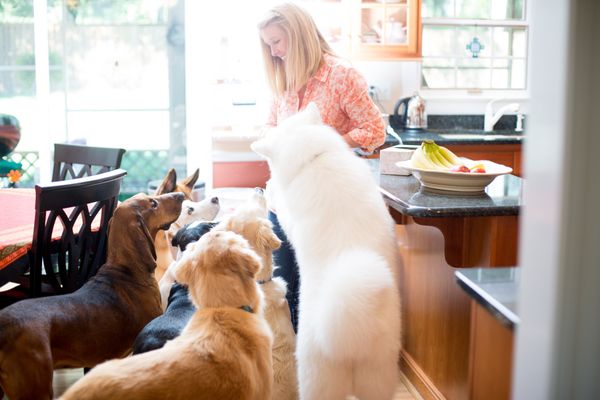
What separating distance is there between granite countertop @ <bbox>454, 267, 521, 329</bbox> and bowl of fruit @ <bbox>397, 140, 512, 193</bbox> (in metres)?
0.85

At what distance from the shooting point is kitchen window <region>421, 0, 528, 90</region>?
15.6 ft

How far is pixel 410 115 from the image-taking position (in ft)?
14.9

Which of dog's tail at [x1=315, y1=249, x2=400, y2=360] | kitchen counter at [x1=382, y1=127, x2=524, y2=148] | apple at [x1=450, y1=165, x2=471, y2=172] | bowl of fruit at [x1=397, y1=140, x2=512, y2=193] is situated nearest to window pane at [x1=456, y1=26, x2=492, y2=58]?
kitchen counter at [x1=382, y1=127, x2=524, y2=148]

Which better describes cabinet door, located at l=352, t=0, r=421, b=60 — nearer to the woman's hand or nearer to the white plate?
the woman's hand

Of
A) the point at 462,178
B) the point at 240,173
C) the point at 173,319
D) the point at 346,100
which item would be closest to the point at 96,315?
the point at 173,319

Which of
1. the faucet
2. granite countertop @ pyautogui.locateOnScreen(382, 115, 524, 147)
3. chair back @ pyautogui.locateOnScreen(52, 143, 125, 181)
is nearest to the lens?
chair back @ pyautogui.locateOnScreen(52, 143, 125, 181)

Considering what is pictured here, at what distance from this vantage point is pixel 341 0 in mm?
4215

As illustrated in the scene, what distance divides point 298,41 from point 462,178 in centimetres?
78

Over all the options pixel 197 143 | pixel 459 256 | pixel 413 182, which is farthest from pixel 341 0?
pixel 459 256

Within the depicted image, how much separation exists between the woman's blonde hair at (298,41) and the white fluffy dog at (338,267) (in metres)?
0.40

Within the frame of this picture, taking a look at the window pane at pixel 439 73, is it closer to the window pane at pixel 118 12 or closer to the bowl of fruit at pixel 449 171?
the window pane at pixel 118 12

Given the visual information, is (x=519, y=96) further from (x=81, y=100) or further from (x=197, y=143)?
(x=81, y=100)

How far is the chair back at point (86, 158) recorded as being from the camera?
309cm

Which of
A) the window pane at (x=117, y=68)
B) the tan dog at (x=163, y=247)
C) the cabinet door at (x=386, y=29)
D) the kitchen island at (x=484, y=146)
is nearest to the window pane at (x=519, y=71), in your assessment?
the kitchen island at (x=484, y=146)
